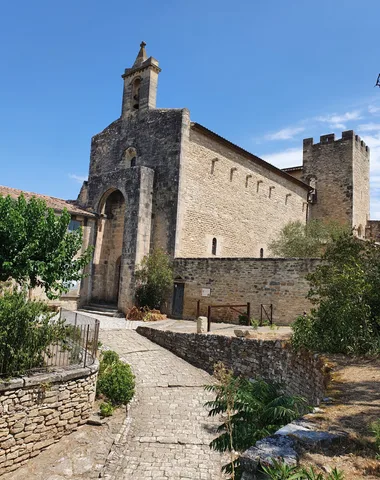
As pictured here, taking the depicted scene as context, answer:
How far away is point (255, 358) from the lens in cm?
1150

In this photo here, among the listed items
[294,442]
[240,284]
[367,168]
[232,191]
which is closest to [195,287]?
[240,284]

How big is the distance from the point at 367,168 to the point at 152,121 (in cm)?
2144

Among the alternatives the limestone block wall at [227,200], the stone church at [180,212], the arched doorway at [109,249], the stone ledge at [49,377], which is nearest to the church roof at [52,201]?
the stone church at [180,212]

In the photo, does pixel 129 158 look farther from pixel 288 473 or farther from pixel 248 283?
pixel 288 473

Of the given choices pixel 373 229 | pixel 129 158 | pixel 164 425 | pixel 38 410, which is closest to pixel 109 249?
pixel 129 158

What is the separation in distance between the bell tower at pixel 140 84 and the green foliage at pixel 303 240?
11.4m

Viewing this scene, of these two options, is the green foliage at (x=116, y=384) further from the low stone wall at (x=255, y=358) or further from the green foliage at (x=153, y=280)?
the green foliage at (x=153, y=280)

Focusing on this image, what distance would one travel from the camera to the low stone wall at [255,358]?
27.8 feet

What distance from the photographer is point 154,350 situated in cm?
1370

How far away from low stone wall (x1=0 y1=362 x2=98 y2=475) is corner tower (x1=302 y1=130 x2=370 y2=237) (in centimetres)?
2573

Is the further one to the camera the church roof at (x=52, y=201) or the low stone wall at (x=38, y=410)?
the church roof at (x=52, y=201)

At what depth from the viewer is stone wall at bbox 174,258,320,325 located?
53.1 ft

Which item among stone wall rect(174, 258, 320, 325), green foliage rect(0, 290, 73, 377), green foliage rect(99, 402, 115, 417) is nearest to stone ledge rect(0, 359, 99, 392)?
green foliage rect(0, 290, 73, 377)

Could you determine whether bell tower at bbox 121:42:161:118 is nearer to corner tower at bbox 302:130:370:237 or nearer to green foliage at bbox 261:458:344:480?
corner tower at bbox 302:130:370:237
